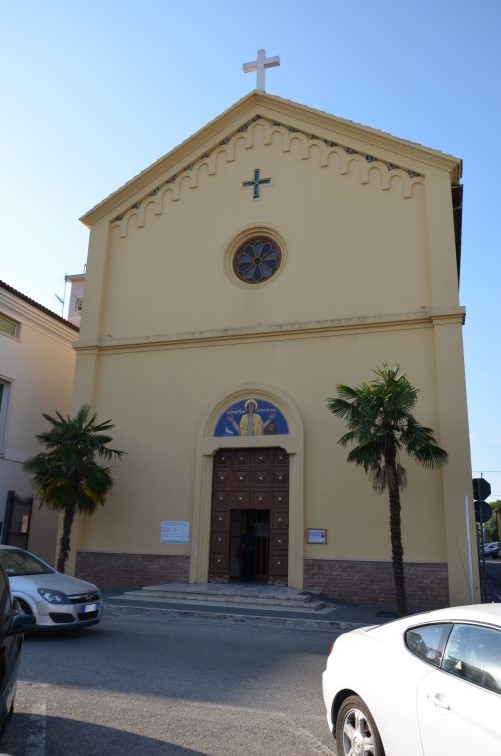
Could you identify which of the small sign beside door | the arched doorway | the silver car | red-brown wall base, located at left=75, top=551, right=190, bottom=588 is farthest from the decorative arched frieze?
the silver car

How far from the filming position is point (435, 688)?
3.57 meters

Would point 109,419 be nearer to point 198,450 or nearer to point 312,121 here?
point 198,450

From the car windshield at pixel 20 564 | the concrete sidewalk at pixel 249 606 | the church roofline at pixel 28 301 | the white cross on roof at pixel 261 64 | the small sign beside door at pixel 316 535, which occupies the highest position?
the white cross on roof at pixel 261 64

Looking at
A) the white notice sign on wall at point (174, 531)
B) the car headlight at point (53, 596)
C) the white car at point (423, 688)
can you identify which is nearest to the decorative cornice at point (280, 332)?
the white notice sign on wall at point (174, 531)

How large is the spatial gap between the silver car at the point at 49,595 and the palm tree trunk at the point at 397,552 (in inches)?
246

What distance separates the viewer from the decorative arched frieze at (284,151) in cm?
1792

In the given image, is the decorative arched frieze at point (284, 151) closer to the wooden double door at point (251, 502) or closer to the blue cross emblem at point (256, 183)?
→ the blue cross emblem at point (256, 183)

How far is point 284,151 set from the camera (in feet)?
63.4

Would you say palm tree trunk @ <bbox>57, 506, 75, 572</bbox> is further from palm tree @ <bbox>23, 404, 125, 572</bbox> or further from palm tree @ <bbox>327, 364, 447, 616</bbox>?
palm tree @ <bbox>327, 364, 447, 616</bbox>

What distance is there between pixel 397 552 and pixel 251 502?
4.77 metres

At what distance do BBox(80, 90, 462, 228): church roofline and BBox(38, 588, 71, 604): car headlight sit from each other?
14.3 m

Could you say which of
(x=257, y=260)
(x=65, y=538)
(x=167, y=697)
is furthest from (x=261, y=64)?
(x=167, y=697)

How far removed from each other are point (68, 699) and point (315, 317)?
1270cm

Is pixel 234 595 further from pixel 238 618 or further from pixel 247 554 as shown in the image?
pixel 247 554
